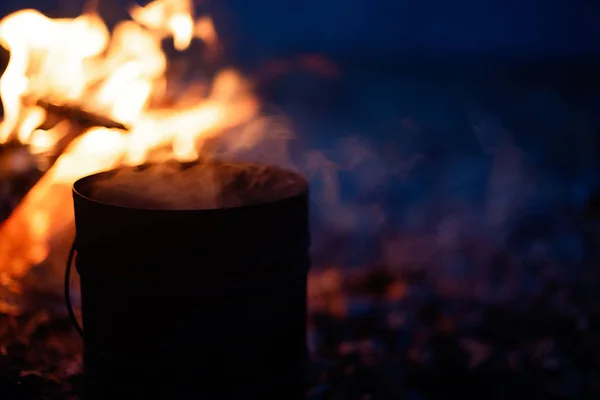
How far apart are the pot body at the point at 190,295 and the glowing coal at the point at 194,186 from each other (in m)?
0.33

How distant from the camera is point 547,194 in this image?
233 inches

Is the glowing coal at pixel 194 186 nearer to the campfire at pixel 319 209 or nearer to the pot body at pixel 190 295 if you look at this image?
the campfire at pixel 319 209

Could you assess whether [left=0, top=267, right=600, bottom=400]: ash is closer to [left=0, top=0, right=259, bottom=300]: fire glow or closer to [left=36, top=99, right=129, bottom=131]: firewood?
[left=0, top=0, right=259, bottom=300]: fire glow

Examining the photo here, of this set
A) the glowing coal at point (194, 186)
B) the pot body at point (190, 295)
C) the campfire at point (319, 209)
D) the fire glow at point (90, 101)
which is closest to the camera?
the pot body at point (190, 295)

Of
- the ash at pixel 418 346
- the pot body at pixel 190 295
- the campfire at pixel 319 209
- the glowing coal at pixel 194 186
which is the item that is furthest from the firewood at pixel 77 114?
the ash at pixel 418 346

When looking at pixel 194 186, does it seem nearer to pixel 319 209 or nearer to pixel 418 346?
pixel 418 346

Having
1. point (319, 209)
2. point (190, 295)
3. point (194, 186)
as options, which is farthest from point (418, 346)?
point (319, 209)

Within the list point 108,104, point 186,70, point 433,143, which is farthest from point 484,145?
point 108,104

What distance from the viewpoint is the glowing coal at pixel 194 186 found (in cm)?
286

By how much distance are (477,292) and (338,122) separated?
2622mm

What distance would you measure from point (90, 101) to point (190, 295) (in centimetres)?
178

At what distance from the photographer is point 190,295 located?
7.63 feet

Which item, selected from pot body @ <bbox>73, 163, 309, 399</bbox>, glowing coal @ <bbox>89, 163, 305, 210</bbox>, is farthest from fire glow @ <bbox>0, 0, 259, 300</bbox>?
pot body @ <bbox>73, 163, 309, 399</bbox>

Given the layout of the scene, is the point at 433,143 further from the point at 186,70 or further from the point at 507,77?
the point at 186,70
